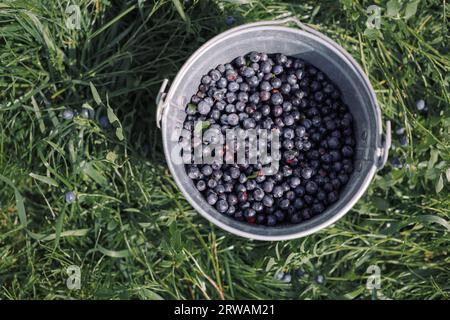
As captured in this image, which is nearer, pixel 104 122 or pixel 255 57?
pixel 255 57

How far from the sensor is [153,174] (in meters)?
2.28

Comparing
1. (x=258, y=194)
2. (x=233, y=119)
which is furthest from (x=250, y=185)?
(x=233, y=119)

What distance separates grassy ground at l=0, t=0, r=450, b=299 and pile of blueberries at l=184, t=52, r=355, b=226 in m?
0.19

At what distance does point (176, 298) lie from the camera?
2.26 meters

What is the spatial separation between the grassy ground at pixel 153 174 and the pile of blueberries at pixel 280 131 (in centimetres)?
19

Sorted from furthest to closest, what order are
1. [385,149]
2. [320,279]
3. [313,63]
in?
[320,279] < [313,63] < [385,149]

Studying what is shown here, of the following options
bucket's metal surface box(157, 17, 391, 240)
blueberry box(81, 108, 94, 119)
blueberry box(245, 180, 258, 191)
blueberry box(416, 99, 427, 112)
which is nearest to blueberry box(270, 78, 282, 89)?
bucket's metal surface box(157, 17, 391, 240)

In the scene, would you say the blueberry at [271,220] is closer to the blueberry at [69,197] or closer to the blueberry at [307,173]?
the blueberry at [307,173]

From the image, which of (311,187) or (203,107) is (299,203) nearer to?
(311,187)

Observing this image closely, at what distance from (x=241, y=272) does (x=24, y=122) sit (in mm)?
1061

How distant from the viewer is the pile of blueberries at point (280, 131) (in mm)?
2066

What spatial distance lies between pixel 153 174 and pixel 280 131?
0.54 metres

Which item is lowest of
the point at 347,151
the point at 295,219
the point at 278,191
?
the point at 295,219
